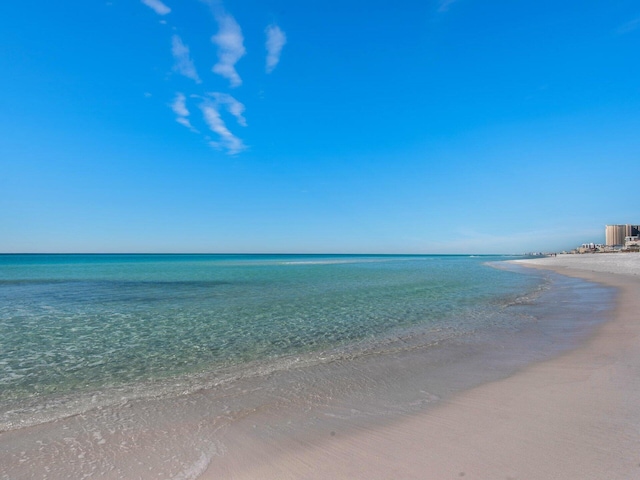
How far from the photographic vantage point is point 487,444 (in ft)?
13.3

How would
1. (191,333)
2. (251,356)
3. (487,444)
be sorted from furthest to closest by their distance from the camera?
1. (191,333)
2. (251,356)
3. (487,444)

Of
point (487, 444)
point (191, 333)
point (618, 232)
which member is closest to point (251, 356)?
point (191, 333)

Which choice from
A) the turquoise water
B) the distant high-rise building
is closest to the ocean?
the turquoise water

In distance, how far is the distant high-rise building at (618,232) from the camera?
426 ft

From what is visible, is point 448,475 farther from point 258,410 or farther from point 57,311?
point 57,311

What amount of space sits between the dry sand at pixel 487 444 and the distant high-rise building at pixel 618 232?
16456 centimetres

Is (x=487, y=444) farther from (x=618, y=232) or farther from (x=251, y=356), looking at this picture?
(x=618, y=232)

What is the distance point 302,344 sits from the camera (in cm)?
987

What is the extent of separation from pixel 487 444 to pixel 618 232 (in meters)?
175

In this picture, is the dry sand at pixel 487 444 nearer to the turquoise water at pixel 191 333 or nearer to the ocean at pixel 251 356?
the ocean at pixel 251 356

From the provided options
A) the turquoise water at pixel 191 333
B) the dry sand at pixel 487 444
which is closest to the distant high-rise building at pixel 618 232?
the turquoise water at pixel 191 333

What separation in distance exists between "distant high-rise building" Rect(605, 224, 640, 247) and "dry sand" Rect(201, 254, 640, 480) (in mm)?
164556

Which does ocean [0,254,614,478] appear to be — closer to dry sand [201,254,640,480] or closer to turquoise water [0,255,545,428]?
turquoise water [0,255,545,428]

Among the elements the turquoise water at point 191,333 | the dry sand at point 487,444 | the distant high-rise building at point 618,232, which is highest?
the distant high-rise building at point 618,232
